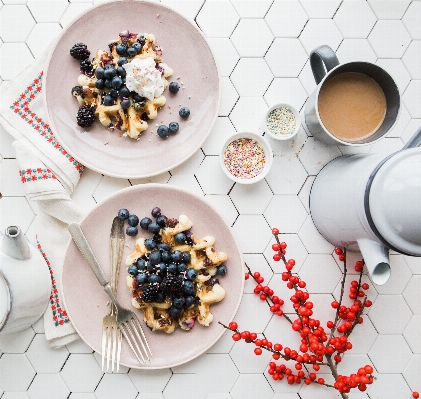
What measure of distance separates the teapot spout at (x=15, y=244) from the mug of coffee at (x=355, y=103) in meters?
0.63

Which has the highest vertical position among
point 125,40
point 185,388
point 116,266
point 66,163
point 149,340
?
point 125,40

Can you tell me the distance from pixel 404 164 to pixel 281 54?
462 mm

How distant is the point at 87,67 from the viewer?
1.12 meters

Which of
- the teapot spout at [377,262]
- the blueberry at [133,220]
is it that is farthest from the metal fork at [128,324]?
the teapot spout at [377,262]

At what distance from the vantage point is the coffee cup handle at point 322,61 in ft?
3.32

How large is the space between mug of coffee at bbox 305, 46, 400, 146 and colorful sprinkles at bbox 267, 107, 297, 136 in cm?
8

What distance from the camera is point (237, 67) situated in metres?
1.18

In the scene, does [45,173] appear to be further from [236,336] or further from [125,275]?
[236,336]

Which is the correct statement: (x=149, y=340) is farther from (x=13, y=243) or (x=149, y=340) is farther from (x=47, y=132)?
(x=47, y=132)

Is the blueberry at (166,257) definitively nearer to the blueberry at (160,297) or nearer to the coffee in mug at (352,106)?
the blueberry at (160,297)

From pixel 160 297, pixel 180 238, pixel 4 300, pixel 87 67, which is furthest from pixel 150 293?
pixel 87 67

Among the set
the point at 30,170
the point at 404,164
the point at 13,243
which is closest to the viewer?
the point at 404,164

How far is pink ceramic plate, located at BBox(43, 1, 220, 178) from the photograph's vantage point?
3.68 ft

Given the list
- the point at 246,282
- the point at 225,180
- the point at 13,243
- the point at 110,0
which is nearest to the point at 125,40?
the point at 110,0
